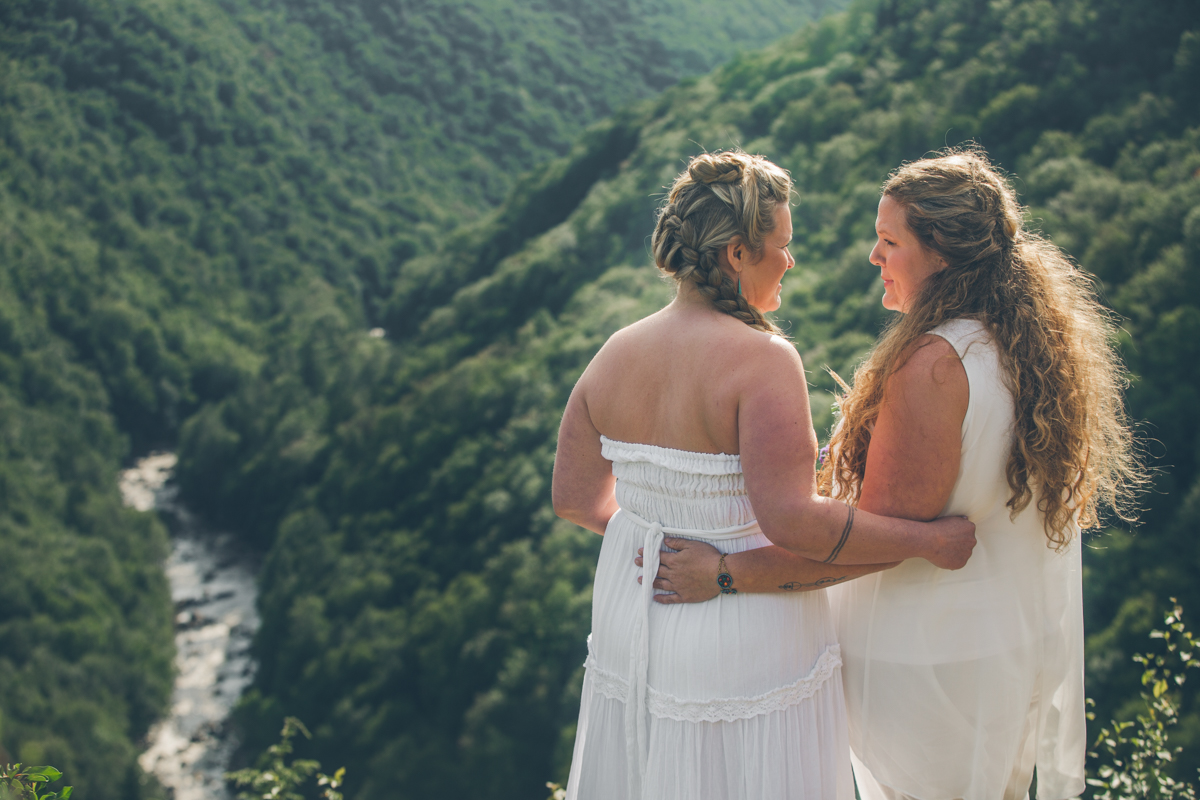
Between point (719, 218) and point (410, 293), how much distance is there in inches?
2666

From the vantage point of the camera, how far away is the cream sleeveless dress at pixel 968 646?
223cm

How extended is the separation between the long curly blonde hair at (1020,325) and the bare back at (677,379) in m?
0.47

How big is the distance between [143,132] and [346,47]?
27384 mm

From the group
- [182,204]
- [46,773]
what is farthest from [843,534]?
[182,204]

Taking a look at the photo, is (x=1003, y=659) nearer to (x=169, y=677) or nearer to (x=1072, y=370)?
(x=1072, y=370)

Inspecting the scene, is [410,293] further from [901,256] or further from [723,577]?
[723,577]

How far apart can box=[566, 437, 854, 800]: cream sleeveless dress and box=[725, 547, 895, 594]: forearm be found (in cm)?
4

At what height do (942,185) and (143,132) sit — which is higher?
(143,132)

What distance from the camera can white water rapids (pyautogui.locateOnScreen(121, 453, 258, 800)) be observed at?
3259cm

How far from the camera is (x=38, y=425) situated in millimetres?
50156

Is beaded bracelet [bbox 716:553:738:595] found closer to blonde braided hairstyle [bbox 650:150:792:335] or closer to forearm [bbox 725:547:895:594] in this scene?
forearm [bbox 725:547:895:594]

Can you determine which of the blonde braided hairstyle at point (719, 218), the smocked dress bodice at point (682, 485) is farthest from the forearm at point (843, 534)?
the blonde braided hairstyle at point (719, 218)

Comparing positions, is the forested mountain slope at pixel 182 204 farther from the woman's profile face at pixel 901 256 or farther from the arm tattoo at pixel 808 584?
the woman's profile face at pixel 901 256

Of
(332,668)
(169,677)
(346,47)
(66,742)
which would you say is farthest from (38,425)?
(346,47)
